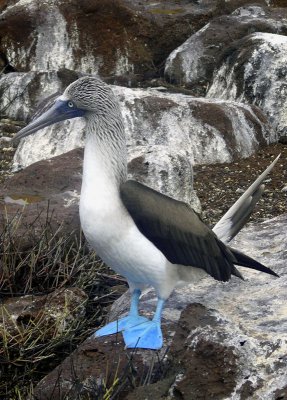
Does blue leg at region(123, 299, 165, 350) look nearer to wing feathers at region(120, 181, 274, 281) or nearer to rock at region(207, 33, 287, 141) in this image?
wing feathers at region(120, 181, 274, 281)

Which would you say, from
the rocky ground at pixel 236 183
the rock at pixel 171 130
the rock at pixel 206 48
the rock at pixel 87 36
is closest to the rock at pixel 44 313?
the rocky ground at pixel 236 183

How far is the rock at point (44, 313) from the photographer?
13.0 ft

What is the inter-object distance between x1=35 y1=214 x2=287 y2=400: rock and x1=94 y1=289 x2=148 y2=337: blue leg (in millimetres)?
39

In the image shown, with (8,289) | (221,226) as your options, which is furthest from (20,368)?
(221,226)

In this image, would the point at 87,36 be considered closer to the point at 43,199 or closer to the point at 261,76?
the point at 261,76

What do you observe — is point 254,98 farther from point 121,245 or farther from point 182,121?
point 121,245

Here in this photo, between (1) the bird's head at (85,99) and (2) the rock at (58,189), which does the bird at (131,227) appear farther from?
(2) the rock at (58,189)

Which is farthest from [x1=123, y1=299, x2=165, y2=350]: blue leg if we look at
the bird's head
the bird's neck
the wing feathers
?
the bird's head

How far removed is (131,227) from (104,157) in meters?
0.31

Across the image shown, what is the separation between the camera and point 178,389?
2.90m

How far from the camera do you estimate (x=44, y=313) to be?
402 cm

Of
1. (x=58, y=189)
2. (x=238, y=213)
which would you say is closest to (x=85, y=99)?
(x=238, y=213)

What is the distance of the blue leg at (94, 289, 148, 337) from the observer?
11.3ft

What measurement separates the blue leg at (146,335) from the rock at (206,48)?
22.8ft
